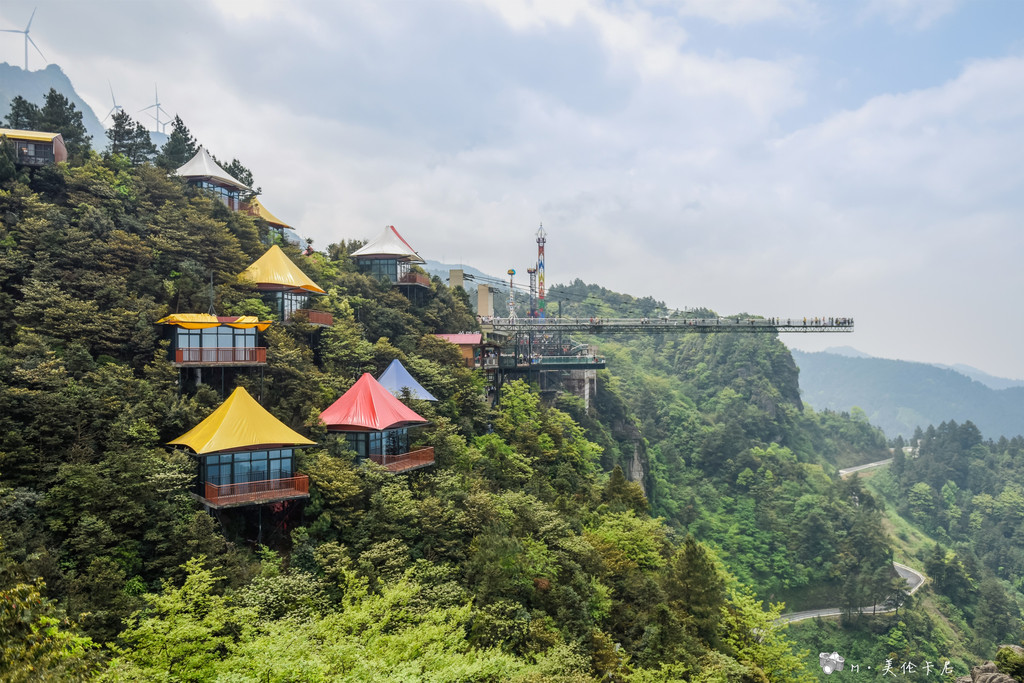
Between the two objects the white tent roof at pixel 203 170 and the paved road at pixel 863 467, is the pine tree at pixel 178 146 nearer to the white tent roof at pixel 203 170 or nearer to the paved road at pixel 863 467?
the white tent roof at pixel 203 170

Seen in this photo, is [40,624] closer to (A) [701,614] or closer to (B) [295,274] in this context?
(A) [701,614]

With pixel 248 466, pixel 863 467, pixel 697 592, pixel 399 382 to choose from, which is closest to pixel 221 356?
pixel 248 466

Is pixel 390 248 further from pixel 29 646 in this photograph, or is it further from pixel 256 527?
pixel 29 646

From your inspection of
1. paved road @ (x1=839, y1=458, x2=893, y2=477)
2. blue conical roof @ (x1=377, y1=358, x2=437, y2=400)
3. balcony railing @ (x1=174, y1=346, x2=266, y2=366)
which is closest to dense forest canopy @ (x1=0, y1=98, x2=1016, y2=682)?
balcony railing @ (x1=174, y1=346, x2=266, y2=366)

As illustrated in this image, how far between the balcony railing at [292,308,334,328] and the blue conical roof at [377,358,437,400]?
14.3 feet

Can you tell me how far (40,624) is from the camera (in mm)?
8570

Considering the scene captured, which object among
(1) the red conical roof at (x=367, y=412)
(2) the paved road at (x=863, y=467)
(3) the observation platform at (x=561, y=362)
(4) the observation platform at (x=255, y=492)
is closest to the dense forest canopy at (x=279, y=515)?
(4) the observation platform at (x=255, y=492)

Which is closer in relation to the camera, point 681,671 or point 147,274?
point 681,671

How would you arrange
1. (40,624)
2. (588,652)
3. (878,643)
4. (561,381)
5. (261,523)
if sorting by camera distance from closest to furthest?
(40,624)
(588,652)
(261,523)
(878,643)
(561,381)

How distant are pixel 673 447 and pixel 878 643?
24944 millimetres

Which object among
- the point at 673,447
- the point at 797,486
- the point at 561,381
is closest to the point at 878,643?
the point at 797,486

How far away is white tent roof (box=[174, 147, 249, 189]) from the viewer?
36.4 metres

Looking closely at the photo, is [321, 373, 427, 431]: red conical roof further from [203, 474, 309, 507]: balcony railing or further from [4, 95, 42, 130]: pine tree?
[4, 95, 42, 130]: pine tree

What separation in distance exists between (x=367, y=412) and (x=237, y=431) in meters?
4.99
